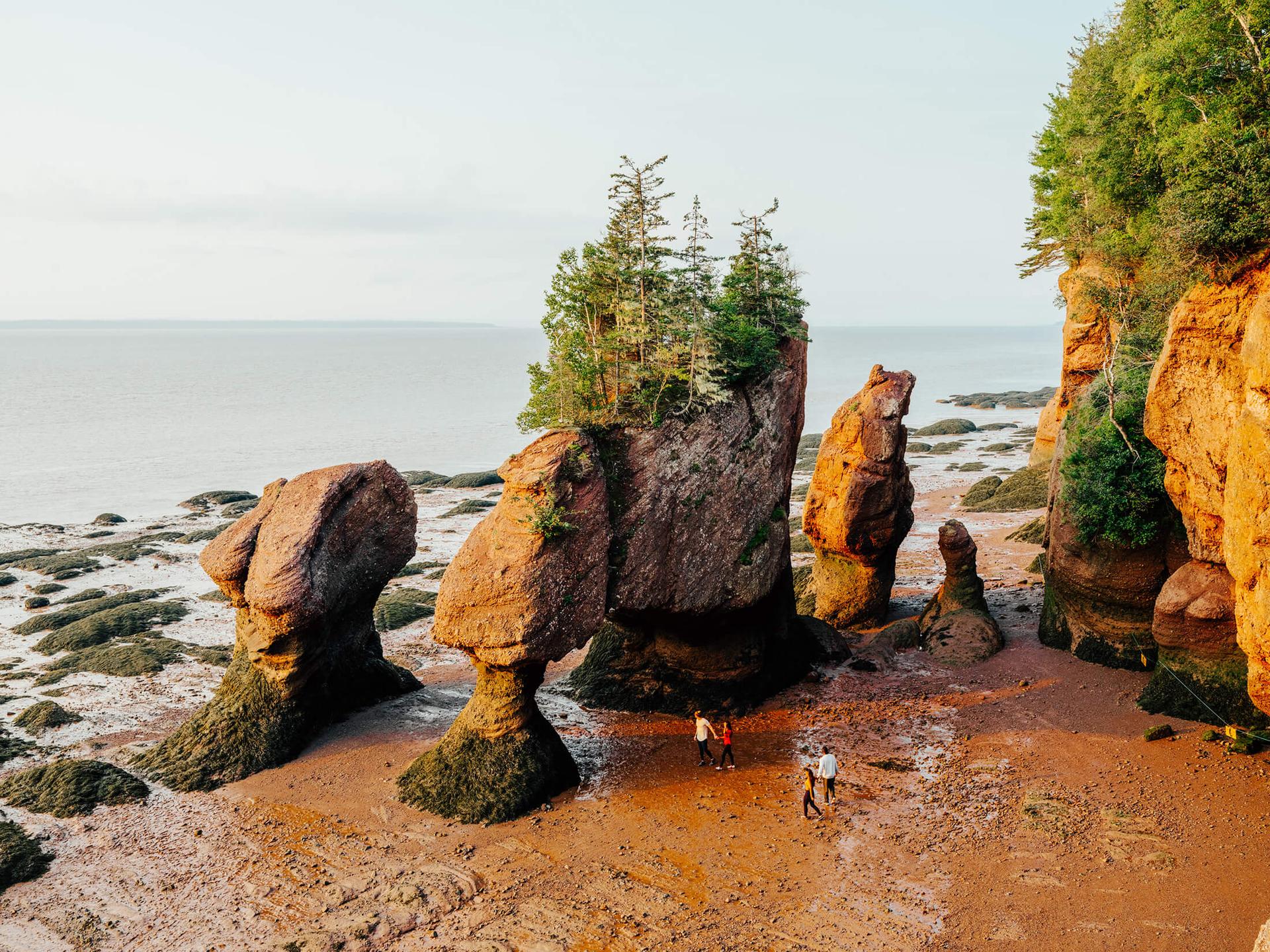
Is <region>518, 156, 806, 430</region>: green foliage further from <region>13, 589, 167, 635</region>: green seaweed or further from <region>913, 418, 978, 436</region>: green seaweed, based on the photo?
<region>913, 418, 978, 436</region>: green seaweed

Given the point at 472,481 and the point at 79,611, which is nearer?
the point at 79,611

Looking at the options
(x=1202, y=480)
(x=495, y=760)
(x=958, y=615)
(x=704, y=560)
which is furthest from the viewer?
(x=958, y=615)

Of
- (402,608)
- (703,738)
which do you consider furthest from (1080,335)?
(402,608)

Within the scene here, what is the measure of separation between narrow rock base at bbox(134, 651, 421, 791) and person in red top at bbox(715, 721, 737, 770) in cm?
1095

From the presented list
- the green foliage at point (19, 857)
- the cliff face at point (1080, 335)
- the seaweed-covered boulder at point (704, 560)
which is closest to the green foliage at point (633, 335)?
the seaweed-covered boulder at point (704, 560)

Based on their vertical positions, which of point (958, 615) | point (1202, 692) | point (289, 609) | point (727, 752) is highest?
point (289, 609)

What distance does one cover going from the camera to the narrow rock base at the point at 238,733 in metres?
22.4

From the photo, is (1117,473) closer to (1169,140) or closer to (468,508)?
(1169,140)

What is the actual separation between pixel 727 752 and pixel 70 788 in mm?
15900

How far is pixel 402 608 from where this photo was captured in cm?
3822

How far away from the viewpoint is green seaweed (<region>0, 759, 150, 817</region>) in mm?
21047

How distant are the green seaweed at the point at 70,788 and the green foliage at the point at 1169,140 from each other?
26.8 metres

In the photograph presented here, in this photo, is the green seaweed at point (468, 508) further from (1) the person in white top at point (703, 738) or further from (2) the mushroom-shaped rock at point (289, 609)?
(1) the person in white top at point (703, 738)

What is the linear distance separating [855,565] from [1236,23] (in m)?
19.5
